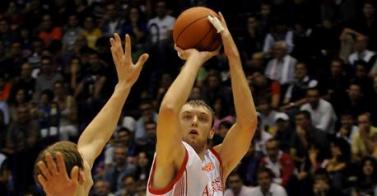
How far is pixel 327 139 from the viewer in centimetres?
1179

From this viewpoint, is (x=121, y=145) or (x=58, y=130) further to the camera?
(x=58, y=130)

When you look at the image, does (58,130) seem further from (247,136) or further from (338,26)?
(247,136)

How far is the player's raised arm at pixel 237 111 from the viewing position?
536 cm

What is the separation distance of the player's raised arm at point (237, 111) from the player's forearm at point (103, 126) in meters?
0.62

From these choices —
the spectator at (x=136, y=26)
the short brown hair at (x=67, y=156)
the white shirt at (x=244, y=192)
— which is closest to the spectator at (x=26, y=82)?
the spectator at (x=136, y=26)

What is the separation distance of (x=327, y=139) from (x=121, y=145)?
2.61 metres

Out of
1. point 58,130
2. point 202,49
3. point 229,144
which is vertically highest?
point 202,49

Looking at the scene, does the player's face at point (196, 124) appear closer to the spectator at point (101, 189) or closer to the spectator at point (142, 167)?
the spectator at point (101, 189)

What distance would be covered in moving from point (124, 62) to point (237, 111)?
78 centimetres

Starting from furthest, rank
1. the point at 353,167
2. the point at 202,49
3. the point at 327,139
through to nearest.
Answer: the point at 327,139, the point at 353,167, the point at 202,49

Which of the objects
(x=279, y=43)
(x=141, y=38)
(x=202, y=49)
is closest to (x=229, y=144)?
(x=202, y=49)

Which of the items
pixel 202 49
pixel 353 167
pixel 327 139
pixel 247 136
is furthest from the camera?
pixel 327 139

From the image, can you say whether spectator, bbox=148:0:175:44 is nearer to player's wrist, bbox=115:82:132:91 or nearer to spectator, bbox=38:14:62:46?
spectator, bbox=38:14:62:46

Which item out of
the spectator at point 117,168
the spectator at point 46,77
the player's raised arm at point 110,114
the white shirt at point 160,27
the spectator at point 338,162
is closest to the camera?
the player's raised arm at point 110,114
